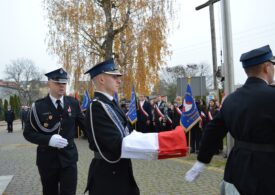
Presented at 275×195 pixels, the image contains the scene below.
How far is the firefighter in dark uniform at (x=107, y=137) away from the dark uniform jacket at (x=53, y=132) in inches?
54.3

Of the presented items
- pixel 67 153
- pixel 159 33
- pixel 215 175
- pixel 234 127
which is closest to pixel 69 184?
pixel 67 153

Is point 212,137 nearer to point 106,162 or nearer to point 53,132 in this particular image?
point 106,162

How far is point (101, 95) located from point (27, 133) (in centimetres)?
183

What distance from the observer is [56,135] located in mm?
4316

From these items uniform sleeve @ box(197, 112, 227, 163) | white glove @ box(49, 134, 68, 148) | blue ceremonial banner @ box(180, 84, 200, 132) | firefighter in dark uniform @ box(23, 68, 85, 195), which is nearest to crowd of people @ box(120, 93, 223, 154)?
blue ceremonial banner @ box(180, 84, 200, 132)

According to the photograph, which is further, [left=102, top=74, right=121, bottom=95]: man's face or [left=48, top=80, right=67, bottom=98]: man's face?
[left=48, top=80, right=67, bottom=98]: man's face

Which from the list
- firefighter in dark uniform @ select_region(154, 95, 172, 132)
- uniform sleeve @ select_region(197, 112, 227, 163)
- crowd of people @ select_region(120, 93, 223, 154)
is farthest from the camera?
firefighter in dark uniform @ select_region(154, 95, 172, 132)

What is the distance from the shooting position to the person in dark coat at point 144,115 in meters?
15.4

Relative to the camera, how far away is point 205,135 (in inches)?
135

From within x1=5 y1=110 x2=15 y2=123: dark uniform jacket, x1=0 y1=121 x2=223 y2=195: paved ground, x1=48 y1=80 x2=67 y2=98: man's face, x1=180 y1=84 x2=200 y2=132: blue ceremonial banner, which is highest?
x1=48 y1=80 x2=67 y2=98: man's face

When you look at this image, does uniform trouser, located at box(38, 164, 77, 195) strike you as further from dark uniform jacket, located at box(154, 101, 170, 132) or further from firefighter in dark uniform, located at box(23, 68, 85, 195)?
dark uniform jacket, located at box(154, 101, 170, 132)

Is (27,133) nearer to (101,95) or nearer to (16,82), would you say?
(101,95)

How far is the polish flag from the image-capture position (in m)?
2.81

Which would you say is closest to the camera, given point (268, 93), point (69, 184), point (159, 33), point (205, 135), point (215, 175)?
point (268, 93)
